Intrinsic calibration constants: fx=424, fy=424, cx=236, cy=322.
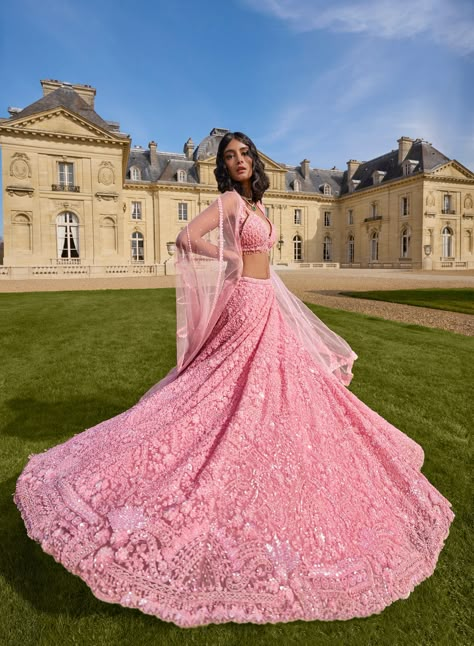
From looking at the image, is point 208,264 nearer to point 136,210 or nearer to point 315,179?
point 136,210

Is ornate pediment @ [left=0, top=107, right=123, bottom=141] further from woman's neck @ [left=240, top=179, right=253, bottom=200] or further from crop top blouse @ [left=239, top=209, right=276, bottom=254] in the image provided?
crop top blouse @ [left=239, top=209, right=276, bottom=254]

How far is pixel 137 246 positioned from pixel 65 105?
13675 mm

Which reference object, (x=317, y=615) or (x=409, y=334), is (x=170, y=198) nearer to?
(x=409, y=334)

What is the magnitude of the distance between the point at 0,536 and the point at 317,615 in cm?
148

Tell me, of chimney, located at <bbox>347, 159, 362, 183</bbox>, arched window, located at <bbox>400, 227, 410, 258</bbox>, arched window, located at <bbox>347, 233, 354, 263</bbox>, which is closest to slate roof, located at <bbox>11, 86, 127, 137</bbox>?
arched window, located at <bbox>400, 227, 410, 258</bbox>

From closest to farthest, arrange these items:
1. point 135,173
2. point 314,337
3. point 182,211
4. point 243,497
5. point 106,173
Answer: point 243,497 → point 314,337 → point 106,173 → point 135,173 → point 182,211

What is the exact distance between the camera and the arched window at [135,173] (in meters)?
37.7

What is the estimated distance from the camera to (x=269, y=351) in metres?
2.12

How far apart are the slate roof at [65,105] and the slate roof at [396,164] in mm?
25285

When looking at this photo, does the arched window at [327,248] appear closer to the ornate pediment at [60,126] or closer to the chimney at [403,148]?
the chimney at [403,148]

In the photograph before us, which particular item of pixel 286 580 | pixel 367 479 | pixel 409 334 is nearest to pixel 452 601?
pixel 367 479

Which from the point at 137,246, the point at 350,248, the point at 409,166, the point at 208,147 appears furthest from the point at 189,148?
the point at 409,166

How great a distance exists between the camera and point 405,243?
38.9 m

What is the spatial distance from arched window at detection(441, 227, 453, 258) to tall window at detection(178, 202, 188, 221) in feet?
76.3
